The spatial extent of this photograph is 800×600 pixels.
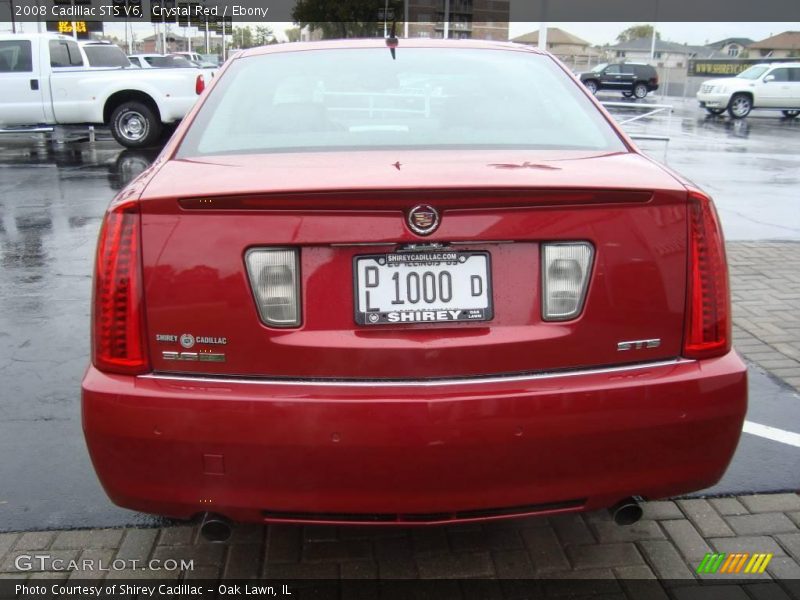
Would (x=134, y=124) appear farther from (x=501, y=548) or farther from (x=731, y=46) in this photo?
(x=731, y=46)

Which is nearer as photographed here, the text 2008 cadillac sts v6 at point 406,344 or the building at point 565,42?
the text 2008 cadillac sts v6 at point 406,344

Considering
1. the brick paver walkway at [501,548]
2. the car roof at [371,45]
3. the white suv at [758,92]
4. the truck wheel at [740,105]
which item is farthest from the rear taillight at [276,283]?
the truck wheel at [740,105]

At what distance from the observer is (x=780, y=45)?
339ft

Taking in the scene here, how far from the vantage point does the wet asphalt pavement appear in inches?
123

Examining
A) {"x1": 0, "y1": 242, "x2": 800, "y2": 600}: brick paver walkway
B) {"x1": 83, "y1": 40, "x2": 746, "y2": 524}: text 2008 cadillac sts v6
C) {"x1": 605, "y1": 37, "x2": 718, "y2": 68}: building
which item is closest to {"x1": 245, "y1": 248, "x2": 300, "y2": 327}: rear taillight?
{"x1": 83, "y1": 40, "x2": 746, "y2": 524}: text 2008 cadillac sts v6

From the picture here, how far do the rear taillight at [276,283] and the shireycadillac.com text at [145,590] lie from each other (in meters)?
0.97

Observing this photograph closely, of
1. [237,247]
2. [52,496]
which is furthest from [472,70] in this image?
[52,496]

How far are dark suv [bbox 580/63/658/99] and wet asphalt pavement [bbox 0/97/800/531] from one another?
2751cm

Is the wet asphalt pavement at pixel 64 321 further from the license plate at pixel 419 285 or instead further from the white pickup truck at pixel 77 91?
the license plate at pixel 419 285

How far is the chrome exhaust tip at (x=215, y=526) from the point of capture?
2.21 m

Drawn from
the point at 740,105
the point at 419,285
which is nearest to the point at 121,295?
the point at 419,285

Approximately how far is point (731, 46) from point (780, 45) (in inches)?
540

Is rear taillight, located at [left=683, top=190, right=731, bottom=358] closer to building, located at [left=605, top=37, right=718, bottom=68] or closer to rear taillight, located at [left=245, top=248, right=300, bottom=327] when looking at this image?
rear taillight, located at [left=245, top=248, right=300, bottom=327]

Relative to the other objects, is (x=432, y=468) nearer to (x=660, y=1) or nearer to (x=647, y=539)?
(x=647, y=539)
